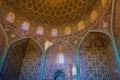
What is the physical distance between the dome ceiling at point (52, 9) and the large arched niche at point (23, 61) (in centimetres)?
368

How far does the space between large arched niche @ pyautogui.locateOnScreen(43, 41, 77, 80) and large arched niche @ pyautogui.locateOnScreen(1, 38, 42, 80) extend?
1.10m

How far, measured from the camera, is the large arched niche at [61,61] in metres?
10.3

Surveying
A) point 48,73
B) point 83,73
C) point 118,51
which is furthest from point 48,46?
point 118,51

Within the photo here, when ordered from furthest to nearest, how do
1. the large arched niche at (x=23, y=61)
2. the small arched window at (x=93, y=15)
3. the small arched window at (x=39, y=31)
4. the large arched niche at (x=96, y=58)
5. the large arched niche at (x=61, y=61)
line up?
the small arched window at (x=39, y=31)
the small arched window at (x=93, y=15)
the large arched niche at (x=61, y=61)
the large arched niche at (x=23, y=61)
the large arched niche at (x=96, y=58)

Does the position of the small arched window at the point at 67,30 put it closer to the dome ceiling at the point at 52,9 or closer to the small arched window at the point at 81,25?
the dome ceiling at the point at 52,9

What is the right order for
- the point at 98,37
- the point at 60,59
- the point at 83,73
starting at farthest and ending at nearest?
the point at 60,59
the point at 98,37
the point at 83,73

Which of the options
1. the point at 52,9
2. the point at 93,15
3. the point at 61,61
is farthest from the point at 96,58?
Answer: the point at 52,9

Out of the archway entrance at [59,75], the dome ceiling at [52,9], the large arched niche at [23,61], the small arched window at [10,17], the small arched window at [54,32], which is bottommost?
the archway entrance at [59,75]

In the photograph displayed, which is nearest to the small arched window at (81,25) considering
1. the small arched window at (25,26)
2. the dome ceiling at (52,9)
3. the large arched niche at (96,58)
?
the dome ceiling at (52,9)

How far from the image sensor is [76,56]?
10.5m

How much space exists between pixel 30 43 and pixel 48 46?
2284 mm

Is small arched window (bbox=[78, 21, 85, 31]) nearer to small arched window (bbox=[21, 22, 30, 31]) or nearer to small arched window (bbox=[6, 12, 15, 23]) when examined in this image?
small arched window (bbox=[21, 22, 30, 31])

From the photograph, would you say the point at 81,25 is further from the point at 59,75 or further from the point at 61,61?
the point at 59,75

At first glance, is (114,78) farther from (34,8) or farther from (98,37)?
(34,8)
